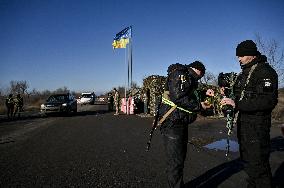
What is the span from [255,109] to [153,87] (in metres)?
19.4

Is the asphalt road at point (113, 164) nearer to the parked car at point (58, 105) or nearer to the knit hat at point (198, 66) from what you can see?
the knit hat at point (198, 66)

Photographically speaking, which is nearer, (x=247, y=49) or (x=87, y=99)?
(x=247, y=49)

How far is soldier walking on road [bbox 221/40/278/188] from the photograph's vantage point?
159 inches

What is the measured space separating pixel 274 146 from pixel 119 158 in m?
4.49

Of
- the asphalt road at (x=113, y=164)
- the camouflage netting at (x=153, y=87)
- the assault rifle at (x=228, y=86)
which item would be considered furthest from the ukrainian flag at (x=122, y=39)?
the assault rifle at (x=228, y=86)

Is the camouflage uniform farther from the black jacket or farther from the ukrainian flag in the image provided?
the ukrainian flag

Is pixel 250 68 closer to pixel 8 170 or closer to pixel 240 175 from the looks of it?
pixel 240 175

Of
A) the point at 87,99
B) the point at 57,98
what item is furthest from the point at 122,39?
the point at 87,99

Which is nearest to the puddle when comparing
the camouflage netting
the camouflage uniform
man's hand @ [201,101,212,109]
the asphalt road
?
the asphalt road

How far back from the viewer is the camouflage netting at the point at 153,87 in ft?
73.3

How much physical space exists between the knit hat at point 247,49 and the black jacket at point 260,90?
0.31 feet

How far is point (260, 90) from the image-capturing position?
4.05m

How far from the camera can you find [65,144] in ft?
35.0

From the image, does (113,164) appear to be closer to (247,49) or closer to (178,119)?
(178,119)
